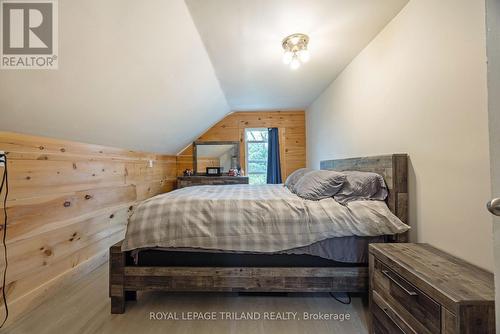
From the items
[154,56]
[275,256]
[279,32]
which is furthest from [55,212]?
[279,32]

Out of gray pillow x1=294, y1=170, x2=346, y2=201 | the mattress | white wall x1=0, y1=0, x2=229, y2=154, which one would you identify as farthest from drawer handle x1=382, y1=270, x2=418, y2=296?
white wall x1=0, y1=0, x2=229, y2=154

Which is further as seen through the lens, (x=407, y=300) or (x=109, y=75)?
(x=109, y=75)

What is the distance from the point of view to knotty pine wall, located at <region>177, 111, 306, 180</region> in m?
4.78

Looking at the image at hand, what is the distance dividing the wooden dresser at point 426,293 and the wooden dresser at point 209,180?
3123 millimetres

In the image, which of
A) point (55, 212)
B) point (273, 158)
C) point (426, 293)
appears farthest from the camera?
point (273, 158)

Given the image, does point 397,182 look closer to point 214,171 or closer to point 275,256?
point 275,256

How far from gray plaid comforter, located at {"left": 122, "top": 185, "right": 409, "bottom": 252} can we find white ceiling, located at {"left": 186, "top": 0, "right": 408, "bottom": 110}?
1455 millimetres

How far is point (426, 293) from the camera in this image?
93cm

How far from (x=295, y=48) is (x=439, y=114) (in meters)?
1.29

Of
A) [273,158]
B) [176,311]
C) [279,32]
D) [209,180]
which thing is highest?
[279,32]

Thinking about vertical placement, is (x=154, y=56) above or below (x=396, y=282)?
above

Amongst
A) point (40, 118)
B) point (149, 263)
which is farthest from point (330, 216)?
point (40, 118)

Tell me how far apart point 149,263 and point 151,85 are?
1.58 metres

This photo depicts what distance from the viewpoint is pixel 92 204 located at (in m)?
2.29
